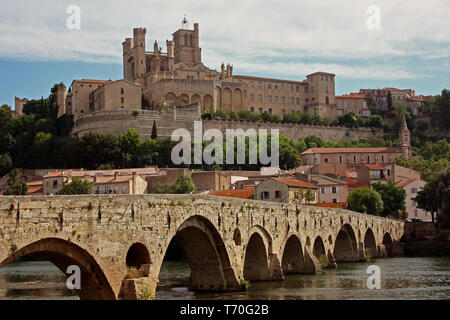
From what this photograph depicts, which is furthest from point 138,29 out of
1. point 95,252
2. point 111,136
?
point 95,252

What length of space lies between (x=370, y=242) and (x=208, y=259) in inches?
1316

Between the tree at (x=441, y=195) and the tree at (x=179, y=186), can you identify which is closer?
the tree at (x=441, y=195)

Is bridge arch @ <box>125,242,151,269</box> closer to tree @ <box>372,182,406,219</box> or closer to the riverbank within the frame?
the riverbank

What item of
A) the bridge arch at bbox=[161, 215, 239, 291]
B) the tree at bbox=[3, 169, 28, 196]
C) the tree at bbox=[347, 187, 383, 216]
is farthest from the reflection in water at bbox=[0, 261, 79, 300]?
the tree at bbox=[347, 187, 383, 216]

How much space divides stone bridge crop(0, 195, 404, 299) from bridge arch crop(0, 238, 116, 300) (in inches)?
1.2

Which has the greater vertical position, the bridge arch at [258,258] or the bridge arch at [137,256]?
the bridge arch at [137,256]

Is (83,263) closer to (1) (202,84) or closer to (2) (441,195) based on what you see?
(2) (441,195)

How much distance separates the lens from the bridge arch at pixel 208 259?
1177 inches

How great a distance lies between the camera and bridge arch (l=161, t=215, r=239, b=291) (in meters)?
29.9

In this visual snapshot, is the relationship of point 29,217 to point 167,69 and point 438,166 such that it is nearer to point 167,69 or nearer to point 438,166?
point 438,166

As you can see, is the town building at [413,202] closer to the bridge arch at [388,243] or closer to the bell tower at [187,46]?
the bridge arch at [388,243]

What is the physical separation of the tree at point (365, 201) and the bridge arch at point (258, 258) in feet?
108

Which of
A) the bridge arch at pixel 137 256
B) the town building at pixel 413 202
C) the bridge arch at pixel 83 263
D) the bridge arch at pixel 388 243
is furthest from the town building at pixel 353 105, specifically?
the bridge arch at pixel 83 263

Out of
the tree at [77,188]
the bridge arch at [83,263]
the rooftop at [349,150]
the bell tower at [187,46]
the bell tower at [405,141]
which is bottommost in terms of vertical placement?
the bridge arch at [83,263]
